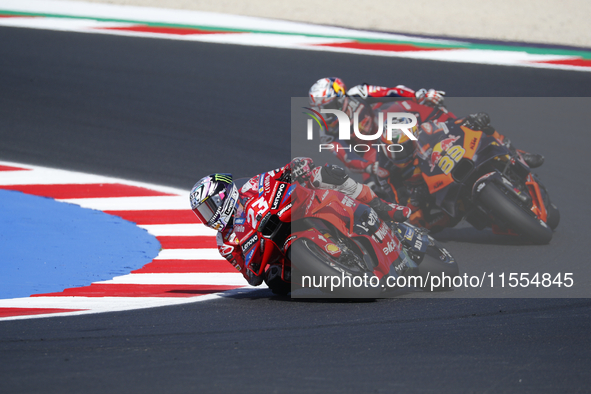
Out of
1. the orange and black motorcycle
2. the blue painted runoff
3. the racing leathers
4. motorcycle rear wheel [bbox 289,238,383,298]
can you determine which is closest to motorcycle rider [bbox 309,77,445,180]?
the orange and black motorcycle

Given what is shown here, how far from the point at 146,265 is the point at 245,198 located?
1801 millimetres

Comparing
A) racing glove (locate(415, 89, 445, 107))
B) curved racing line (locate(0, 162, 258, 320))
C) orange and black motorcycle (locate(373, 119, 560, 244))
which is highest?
racing glove (locate(415, 89, 445, 107))

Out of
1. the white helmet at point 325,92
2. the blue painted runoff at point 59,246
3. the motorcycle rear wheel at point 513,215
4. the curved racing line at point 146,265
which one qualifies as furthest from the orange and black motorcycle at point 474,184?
the blue painted runoff at point 59,246

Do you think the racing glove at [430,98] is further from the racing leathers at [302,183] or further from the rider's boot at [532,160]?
the racing leathers at [302,183]

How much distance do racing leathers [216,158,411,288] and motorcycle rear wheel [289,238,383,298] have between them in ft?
1.21

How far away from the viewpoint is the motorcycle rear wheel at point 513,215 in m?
7.09

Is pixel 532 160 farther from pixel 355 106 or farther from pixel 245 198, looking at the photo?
pixel 245 198

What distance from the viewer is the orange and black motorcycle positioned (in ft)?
23.5

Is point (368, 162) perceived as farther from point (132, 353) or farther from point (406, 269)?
point (132, 353)

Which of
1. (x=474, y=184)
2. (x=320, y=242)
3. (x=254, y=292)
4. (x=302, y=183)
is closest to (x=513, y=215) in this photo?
(x=474, y=184)

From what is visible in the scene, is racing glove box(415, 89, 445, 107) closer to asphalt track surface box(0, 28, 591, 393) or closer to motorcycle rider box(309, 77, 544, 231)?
motorcycle rider box(309, 77, 544, 231)

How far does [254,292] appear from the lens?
6223 millimetres

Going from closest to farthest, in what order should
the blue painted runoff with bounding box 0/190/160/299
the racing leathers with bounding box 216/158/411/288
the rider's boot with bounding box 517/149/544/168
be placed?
the racing leathers with bounding box 216/158/411/288
the blue painted runoff with bounding box 0/190/160/299
the rider's boot with bounding box 517/149/544/168

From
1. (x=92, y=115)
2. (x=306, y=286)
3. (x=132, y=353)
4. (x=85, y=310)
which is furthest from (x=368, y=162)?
(x=92, y=115)
